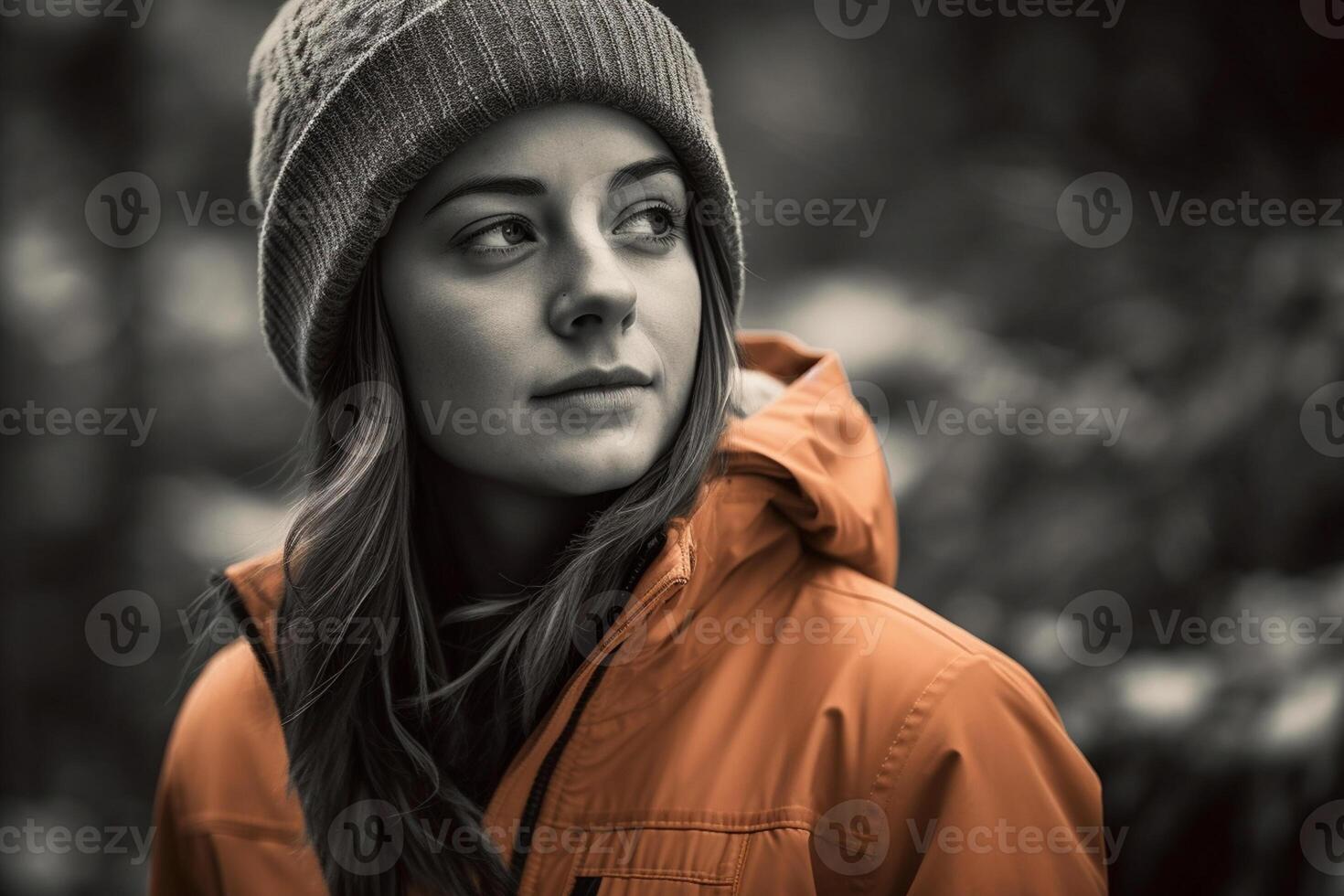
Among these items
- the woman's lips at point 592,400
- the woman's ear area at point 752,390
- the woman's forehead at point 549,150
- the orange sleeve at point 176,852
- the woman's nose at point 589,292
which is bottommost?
the orange sleeve at point 176,852

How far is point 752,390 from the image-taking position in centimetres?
142

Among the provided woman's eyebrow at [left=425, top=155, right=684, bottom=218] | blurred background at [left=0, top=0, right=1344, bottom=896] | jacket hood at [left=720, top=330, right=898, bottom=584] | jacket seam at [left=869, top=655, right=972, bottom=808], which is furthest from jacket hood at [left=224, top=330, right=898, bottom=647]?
blurred background at [left=0, top=0, right=1344, bottom=896]

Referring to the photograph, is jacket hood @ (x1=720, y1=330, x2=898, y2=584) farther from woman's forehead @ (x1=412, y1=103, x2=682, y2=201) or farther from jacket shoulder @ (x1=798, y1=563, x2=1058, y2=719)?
woman's forehead @ (x1=412, y1=103, x2=682, y2=201)

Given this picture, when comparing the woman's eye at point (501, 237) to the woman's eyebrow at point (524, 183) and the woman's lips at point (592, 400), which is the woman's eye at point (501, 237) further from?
the woman's lips at point (592, 400)

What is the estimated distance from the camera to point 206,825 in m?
1.39

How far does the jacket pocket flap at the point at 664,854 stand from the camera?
103 centimetres

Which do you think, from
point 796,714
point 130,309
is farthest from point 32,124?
point 796,714

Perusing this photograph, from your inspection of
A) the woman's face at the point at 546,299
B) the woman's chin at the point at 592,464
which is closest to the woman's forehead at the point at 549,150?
the woman's face at the point at 546,299

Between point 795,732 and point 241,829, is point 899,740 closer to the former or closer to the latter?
point 795,732

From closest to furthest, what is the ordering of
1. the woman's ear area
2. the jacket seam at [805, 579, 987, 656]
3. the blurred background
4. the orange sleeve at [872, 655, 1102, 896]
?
the orange sleeve at [872, 655, 1102, 896] → the jacket seam at [805, 579, 987, 656] → the woman's ear area → the blurred background

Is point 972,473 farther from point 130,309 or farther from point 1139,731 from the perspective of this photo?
point 130,309

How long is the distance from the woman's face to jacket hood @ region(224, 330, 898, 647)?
104mm

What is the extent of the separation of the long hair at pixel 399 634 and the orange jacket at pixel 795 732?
5cm

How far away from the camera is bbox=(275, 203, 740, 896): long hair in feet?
3.78
